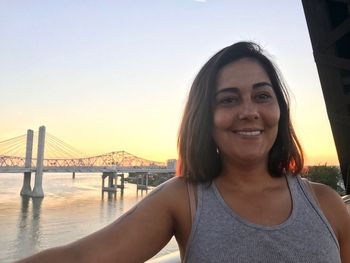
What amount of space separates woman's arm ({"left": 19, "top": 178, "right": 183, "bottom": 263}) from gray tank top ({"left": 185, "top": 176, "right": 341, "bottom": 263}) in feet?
0.16

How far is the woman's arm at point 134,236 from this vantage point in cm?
56

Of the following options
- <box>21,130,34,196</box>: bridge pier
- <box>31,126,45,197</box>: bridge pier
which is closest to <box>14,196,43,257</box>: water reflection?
<box>31,126,45,197</box>: bridge pier

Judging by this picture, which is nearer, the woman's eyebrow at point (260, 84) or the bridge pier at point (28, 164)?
the woman's eyebrow at point (260, 84)

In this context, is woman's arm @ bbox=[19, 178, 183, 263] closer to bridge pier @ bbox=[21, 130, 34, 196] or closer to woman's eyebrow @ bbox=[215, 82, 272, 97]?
woman's eyebrow @ bbox=[215, 82, 272, 97]

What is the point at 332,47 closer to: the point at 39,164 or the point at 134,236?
the point at 134,236

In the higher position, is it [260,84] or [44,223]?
[260,84]

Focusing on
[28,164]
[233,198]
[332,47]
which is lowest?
[28,164]

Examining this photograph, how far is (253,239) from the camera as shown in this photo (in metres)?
0.58

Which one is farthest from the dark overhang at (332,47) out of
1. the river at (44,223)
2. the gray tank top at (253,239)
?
the river at (44,223)

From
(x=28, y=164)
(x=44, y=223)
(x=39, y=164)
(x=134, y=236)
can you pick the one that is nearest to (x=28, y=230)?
(x=44, y=223)

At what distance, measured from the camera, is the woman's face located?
2.12 ft

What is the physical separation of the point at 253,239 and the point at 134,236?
19 centimetres

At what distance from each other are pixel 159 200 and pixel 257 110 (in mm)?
232

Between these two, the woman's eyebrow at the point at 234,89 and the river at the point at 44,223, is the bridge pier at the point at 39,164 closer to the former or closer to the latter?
the river at the point at 44,223
